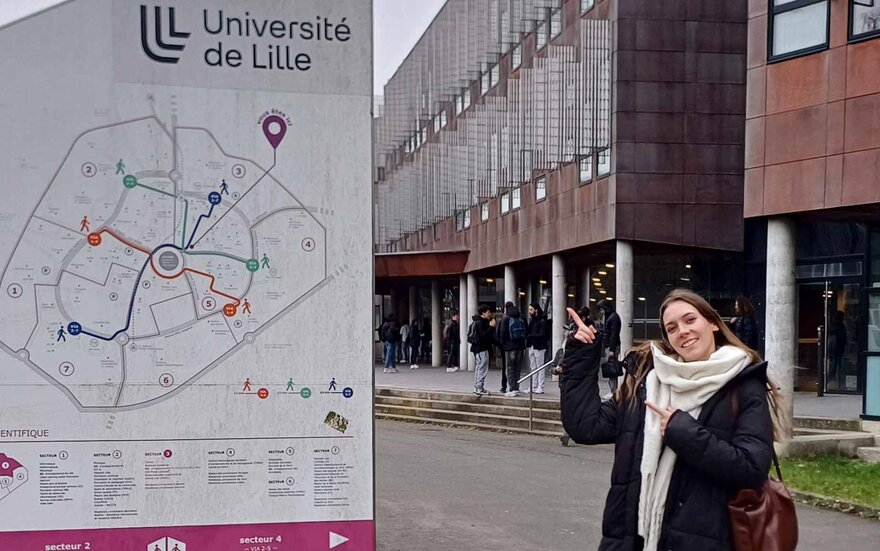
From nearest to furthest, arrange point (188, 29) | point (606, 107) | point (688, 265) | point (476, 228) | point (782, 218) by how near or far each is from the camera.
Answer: point (188, 29) < point (782, 218) < point (606, 107) < point (688, 265) < point (476, 228)

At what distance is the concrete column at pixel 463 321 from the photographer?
102ft

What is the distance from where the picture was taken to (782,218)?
1299 centimetres

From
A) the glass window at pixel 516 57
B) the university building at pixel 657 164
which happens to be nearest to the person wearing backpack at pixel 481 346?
the university building at pixel 657 164

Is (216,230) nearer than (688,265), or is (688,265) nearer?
(216,230)

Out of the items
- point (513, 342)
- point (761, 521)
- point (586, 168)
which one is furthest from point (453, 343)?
point (761, 521)

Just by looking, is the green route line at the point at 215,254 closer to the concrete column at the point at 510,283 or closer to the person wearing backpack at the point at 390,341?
the person wearing backpack at the point at 390,341

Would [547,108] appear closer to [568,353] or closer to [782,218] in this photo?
[782,218]

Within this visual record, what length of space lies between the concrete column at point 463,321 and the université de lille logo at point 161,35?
27.8 metres

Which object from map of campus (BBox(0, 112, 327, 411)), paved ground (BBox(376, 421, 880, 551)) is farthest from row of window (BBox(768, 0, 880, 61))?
map of campus (BBox(0, 112, 327, 411))

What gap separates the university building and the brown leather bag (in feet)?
32.7

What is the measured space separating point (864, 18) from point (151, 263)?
11492 millimetres

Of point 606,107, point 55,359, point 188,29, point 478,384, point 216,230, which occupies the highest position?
point 606,107

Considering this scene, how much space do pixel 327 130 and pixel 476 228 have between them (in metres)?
29.1

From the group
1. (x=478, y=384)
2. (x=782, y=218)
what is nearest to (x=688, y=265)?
(x=478, y=384)
